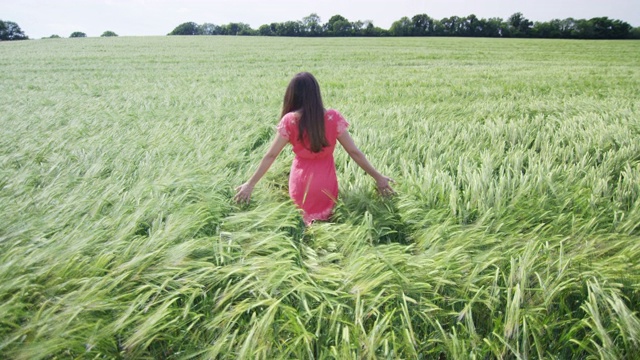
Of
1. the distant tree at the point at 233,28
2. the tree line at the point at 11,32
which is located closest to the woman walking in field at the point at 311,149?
the tree line at the point at 11,32

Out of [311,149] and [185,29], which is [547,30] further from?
[185,29]

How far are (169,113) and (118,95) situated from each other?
292 centimetres

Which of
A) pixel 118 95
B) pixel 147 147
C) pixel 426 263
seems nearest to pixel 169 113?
pixel 147 147

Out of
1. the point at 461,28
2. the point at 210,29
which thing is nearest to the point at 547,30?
the point at 461,28

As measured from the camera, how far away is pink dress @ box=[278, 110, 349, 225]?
2438 millimetres

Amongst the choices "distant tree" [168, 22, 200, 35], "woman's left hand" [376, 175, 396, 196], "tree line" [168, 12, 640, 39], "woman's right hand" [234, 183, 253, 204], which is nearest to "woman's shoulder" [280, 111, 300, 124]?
"woman's right hand" [234, 183, 253, 204]

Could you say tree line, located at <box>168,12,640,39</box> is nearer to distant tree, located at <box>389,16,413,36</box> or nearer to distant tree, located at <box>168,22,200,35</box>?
distant tree, located at <box>389,16,413,36</box>

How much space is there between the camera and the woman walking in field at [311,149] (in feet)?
7.80

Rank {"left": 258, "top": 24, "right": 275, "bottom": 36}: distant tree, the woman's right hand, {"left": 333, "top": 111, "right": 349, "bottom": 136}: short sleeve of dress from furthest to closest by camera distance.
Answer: {"left": 258, "top": 24, "right": 275, "bottom": 36}: distant tree → {"left": 333, "top": 111, "right": 349, "bottom": 136}: short sleeve of dress → the woman's right hand

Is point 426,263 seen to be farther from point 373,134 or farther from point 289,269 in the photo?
point 373,134

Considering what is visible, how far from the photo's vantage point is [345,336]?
4.14ft

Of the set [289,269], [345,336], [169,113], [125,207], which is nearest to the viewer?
[345,336]

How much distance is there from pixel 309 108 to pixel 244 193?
71 centimetres

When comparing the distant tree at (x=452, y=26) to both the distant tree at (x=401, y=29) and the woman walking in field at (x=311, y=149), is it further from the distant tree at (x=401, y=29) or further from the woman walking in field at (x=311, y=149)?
the woman walking in field at (x=311, y=149)
